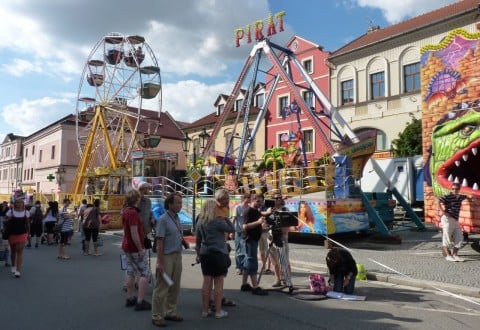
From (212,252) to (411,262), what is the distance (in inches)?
247

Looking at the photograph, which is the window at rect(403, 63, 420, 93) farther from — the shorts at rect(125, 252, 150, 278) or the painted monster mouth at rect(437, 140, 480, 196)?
the shorts at rect(125, 252, 150, 278)

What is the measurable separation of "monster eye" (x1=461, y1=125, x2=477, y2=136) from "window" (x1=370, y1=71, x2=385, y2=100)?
19352mm

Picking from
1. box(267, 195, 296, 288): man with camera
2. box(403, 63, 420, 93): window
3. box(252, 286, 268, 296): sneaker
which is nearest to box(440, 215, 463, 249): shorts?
box(267, 195, 296, 288): man with camera

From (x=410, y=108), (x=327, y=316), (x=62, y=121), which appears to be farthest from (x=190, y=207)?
(x=62, y=121)

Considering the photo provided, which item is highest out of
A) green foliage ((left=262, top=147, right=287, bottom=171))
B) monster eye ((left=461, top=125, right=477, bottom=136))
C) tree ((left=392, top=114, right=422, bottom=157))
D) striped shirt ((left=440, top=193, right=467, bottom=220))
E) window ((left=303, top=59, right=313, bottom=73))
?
window ((left=303, top=59, right=313, bottom=73))

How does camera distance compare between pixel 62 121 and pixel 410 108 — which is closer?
pixel 410 108

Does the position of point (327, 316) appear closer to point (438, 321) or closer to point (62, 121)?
point (438, 321)

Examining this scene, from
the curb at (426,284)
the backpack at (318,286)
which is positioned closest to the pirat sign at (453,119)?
the curb at (426,284)

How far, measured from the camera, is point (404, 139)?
24469mm

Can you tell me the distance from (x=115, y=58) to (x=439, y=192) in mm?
23932

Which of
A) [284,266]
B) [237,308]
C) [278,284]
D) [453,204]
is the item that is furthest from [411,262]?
[237,308]

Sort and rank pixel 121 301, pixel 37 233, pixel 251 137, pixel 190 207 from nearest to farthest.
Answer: pixel 121 301 < pixel 37 233 < pixel 190 207 < pixel 251 137

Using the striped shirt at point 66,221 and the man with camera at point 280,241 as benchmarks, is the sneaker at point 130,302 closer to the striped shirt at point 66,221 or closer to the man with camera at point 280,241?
the man with camera at point 280,241

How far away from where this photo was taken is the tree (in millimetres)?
23922
